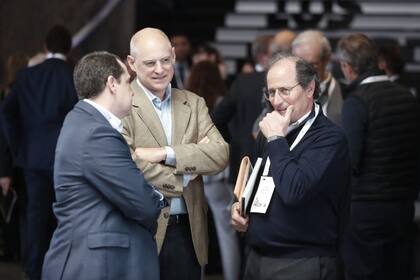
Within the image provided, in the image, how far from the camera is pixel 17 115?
7473 millimetres

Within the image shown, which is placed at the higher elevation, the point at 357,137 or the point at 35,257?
the point at 357,137

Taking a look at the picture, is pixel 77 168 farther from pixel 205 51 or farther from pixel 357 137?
pixel 205 51

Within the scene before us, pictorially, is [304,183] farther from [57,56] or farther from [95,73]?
[57,56]

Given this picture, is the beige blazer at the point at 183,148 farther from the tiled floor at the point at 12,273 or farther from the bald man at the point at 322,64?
the tiled floor at the point at 12,273

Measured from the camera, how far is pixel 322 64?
6527 mm

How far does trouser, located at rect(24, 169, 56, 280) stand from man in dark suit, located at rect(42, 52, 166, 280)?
2988 mm

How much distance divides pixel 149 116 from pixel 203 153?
0.29m

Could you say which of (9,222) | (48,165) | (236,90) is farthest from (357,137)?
(9,222)

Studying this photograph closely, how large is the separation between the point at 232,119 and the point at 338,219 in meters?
2.97

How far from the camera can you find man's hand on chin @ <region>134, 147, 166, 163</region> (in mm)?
4660

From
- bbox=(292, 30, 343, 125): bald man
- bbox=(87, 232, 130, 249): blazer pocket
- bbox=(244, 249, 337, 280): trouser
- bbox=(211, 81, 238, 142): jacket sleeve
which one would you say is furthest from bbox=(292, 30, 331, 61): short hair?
bbox=(87, 232, 130, 249): blazer pocket

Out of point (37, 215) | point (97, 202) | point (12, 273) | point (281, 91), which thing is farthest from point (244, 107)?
point (97, 202)

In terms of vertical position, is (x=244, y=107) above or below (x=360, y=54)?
below

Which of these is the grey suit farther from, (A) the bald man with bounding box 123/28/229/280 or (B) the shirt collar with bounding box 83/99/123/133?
(A) the bald man with bounding box 123/28/229/280
